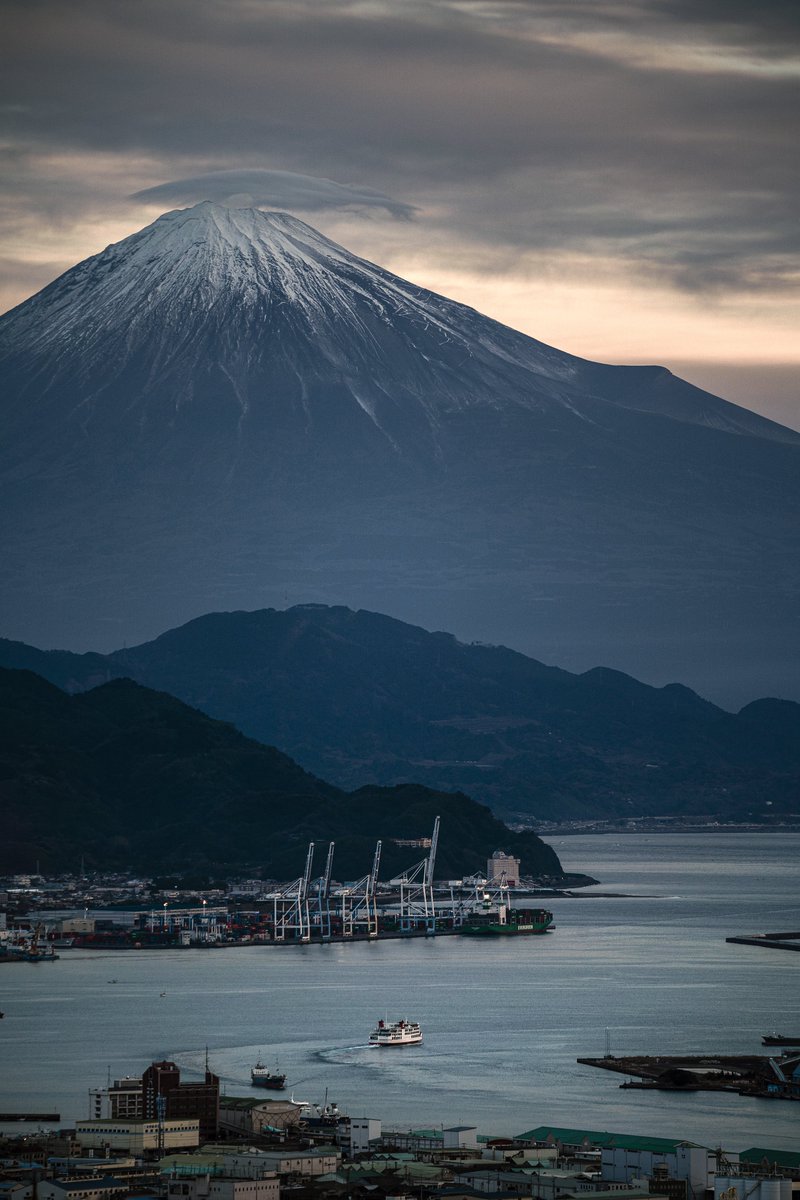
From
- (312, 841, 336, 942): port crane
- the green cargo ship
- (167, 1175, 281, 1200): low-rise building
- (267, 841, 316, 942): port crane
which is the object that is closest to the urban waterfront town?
(167, 1175, 281, 1200): low-rise building

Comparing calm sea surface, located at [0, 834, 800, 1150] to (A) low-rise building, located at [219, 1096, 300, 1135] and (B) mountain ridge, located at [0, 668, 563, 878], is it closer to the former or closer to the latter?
(A) low-rise building, located at [219, 1096, 300, 1135]

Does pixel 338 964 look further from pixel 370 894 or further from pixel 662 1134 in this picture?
pixel 662 1134

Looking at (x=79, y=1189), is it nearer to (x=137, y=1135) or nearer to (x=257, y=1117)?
(x=137, y=1135)

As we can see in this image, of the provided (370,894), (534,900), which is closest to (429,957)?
(370,894)

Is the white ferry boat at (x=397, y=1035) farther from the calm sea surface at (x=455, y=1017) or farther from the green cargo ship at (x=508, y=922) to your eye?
the green cargo ship at (x=508, y=922)

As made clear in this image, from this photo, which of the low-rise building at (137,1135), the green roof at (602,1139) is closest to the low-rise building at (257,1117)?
the low-rise building at (137,1135)

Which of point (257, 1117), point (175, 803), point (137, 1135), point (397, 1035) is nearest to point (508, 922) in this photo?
point (175, 803)

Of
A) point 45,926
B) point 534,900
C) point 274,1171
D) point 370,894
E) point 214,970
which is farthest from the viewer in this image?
point 534,900
